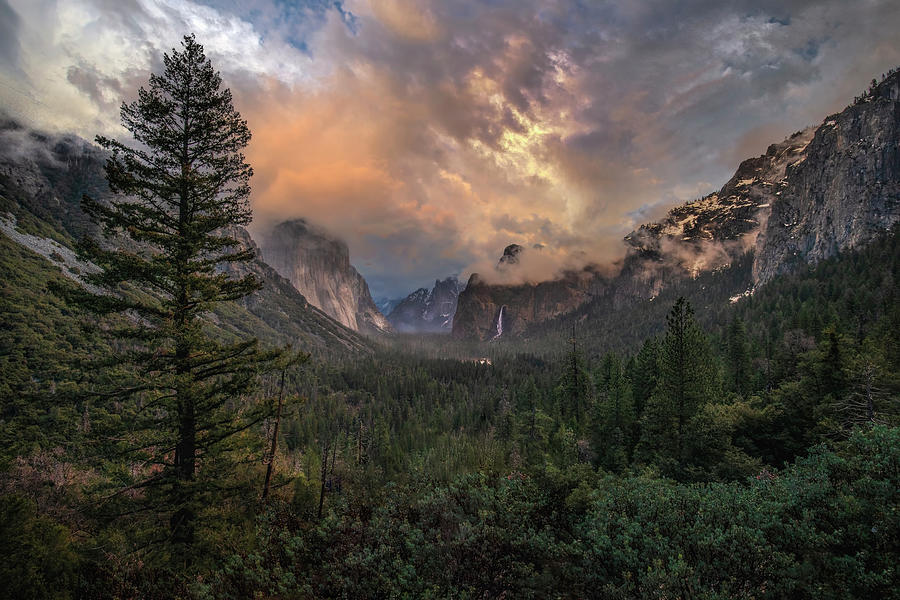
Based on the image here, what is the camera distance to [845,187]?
122 meters

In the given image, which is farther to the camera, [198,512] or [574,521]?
[198,512]

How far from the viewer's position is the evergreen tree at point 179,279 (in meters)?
9.85

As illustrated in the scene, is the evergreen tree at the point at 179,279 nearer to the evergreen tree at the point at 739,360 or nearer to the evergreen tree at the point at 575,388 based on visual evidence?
the evergreen tree at the point at 575,388

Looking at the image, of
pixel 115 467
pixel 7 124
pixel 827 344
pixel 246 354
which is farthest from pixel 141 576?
pixel 7 124

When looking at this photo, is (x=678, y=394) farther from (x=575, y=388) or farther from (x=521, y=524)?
(x=575, y=388)

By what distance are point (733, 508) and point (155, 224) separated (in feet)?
53.7

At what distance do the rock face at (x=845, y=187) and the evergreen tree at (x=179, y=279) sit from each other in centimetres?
15956

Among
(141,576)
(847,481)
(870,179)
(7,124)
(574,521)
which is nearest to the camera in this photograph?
(847,481)

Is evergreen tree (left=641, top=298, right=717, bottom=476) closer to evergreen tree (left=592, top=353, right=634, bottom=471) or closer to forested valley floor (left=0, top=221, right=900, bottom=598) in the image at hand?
forested valley floor (left=0, top=221, right=900, bottom=598)

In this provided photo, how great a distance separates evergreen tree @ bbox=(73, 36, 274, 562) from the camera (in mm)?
9852

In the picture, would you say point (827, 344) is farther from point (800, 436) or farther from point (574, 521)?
point (574, 521)

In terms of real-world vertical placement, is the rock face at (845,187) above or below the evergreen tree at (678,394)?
above

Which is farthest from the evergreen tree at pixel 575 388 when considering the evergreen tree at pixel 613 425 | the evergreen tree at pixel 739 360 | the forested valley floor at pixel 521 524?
the forested valley floor at pixel 521 524

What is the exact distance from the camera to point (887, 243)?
80.9m
